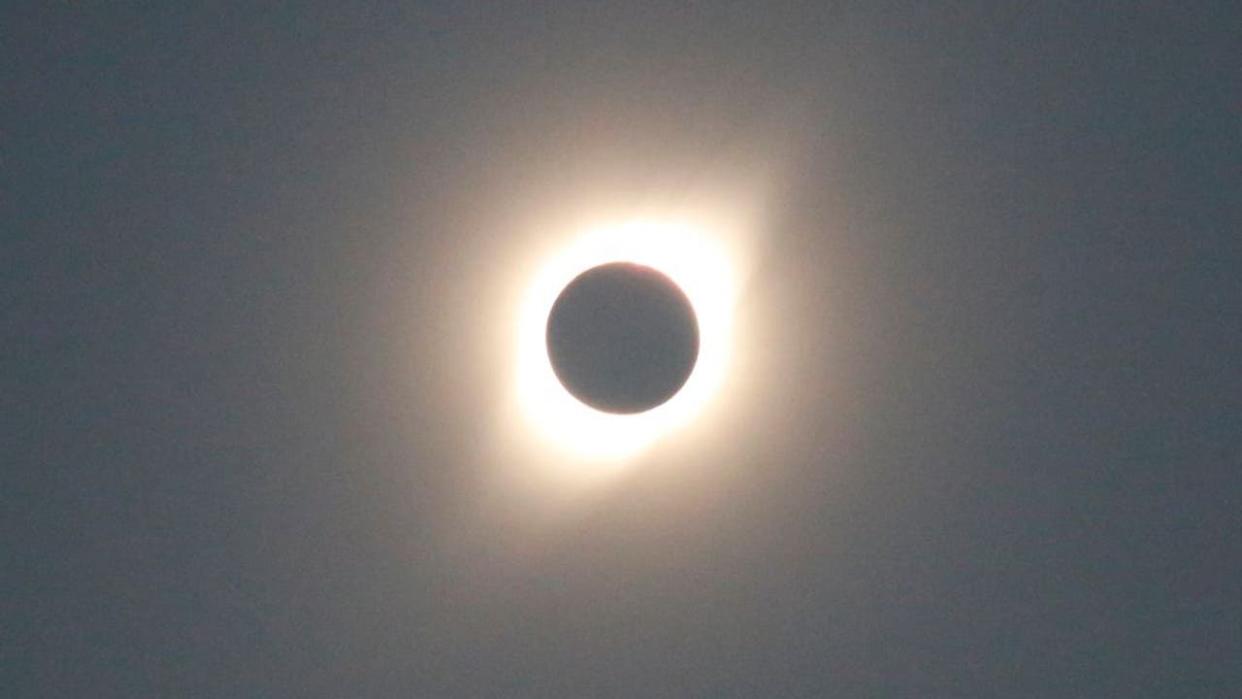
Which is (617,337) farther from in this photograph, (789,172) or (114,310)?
(114,310)

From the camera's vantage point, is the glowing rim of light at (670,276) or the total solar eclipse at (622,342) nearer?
the total solar eclipse at (622,342)

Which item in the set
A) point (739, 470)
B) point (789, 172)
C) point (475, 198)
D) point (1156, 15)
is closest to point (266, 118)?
point (475, 198)

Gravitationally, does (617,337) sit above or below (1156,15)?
below

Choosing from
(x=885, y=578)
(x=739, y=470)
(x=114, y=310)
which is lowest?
(x=885, y=578)

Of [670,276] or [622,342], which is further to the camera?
[670,276]
